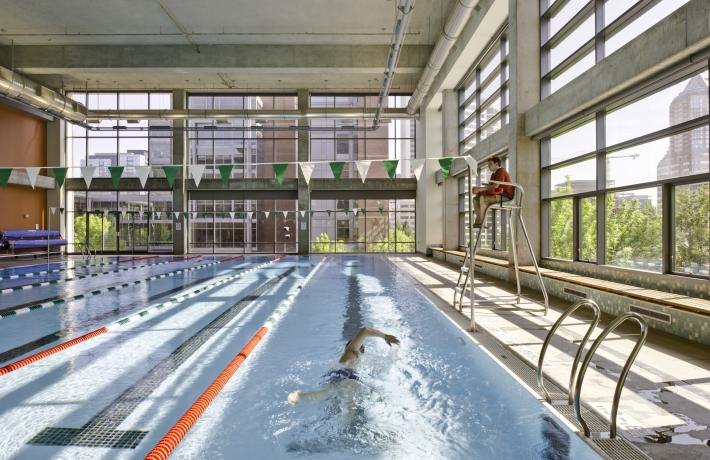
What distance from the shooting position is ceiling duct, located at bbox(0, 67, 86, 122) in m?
11.7

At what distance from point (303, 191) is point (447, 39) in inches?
412

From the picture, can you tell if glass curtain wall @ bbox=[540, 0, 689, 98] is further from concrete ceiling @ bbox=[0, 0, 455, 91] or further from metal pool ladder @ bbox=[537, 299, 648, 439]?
metal pool ladder @ bbox=[537, 299, 648, 439]

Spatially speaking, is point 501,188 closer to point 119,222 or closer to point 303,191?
point 303,191

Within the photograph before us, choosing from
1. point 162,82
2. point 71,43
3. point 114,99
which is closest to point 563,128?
point 71,43

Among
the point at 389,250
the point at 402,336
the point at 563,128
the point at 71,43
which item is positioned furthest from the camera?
the point at 389,250

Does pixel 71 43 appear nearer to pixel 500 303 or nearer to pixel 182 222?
pixel 182 222

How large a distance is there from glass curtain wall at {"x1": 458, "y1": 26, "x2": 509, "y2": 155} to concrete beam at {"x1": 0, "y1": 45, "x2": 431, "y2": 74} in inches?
105

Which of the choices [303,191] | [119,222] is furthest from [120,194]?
[303,191]

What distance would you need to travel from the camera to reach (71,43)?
13383mm

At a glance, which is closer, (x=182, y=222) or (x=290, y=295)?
(x=290, y=295)

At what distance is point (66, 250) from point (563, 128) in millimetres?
20994

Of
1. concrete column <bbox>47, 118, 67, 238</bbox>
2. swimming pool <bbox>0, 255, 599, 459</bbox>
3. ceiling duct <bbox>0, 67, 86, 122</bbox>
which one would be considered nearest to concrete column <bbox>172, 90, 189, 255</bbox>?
ceiling duct <bbox>0, 67, 86, 122</bbox>

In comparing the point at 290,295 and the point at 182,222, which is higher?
the point at 182,222

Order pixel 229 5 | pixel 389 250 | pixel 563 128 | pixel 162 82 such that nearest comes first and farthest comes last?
pixel 563 128
pixel 229 5
pixel 162 82
pixel 389 250
